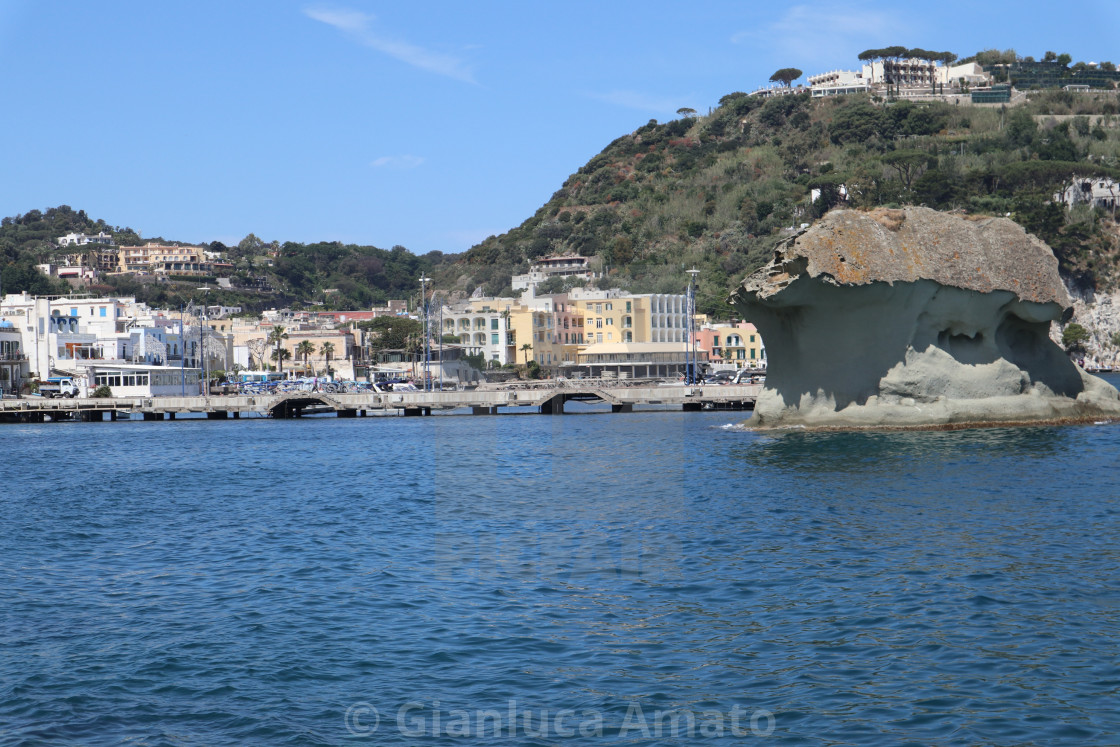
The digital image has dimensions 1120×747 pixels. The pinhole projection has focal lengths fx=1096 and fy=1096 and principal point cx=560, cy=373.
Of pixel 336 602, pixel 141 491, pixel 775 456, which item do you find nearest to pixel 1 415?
pixel 141 491

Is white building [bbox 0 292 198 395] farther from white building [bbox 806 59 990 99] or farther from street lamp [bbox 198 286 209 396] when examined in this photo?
white building [bbox 806 59 990 99]

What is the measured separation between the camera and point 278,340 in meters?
121

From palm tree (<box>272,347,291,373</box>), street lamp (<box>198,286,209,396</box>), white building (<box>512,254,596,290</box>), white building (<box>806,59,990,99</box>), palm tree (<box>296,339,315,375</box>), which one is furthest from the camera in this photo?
white building (<box>806,59,990,99</box>)

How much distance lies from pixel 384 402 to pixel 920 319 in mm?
40603

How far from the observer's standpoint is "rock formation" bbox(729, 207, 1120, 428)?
1604 inches

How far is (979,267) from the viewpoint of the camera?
41312mm

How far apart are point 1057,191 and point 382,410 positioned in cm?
9115

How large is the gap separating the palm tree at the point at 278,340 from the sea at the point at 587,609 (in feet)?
286

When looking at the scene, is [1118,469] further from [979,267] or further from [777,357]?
[777,357]

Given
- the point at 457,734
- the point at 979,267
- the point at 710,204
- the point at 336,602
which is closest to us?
the point at 457,734

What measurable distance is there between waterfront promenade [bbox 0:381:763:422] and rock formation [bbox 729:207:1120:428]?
23677 mm

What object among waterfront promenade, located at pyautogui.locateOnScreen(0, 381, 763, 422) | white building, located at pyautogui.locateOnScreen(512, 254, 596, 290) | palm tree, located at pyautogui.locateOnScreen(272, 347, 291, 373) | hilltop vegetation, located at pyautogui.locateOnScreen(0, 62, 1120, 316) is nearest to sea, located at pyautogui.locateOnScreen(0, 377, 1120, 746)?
waterfront promenade, located at pyautogui.locateOnScreen(0, 381, 763, 422)

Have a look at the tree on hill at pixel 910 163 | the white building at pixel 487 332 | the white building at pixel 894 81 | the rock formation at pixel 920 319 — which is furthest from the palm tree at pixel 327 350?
the white building at pixel 894 81

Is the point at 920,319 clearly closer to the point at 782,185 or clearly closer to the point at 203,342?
the point at 203,342
